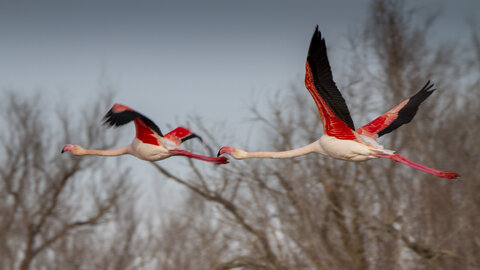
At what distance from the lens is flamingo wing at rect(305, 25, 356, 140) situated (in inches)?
302

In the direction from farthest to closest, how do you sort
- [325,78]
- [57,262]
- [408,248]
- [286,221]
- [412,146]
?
[57,262], [412,146], [286,221], [408,248], [325,78]

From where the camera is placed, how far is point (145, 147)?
880 cm

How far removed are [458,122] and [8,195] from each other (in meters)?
19.4

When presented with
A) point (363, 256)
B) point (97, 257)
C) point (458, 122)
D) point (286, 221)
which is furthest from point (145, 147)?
point (97, 257)

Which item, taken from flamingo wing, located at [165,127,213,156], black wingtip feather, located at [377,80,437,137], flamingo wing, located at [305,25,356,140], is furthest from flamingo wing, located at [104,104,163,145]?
black wingtip feather, located at [377,80,437,137]

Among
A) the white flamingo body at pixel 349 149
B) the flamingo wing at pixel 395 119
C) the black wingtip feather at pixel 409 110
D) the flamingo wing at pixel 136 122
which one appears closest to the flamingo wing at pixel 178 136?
the flamingo wing at pixel 136 122

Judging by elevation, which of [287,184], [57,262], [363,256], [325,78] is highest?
[325,78]

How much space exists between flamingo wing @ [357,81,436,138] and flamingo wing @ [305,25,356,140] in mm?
713

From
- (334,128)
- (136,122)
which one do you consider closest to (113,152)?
(136,122)

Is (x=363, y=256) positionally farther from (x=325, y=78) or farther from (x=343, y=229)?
(x=325, y=78)

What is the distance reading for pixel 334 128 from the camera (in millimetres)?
8219

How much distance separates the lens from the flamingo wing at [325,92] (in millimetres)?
7664

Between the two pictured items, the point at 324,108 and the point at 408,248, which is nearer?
the point at 324,108

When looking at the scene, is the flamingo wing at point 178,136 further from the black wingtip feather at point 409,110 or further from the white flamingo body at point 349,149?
the black wingtip feather at point 409,110
